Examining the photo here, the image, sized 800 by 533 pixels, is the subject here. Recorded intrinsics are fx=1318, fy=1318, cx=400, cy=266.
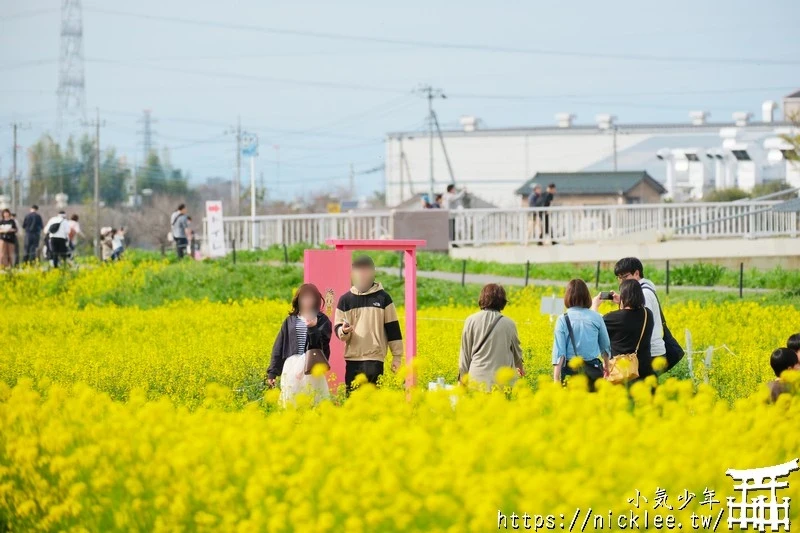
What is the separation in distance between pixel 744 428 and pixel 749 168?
5342cm

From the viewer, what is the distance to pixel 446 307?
24609mm

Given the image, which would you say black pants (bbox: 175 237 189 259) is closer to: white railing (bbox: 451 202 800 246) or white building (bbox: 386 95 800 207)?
white railing (bbox: 451 202 800 246)

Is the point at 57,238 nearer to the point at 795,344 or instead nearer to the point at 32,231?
the point at 32,231

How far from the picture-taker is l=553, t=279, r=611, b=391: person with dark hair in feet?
34.0

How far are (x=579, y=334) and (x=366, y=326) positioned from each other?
2.09 m

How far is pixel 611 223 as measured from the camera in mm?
34812

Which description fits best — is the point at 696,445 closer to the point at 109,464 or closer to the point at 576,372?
the point at 109,464

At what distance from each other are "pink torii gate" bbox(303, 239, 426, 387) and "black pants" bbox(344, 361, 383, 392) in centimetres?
140

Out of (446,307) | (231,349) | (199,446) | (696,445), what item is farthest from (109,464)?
(446,307)

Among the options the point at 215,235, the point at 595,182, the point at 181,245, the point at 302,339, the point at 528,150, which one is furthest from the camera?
the point at 528,150

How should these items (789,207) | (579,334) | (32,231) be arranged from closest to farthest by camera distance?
(579,334)
(789,207)
(32,231)

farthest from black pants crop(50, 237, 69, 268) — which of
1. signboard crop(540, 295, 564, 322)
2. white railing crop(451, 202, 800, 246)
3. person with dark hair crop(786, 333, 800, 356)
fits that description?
person with dark hair crop(786, 333, 800, 356)

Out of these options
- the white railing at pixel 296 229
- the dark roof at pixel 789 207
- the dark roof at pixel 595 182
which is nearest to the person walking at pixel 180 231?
the white railing at pixel 296 229

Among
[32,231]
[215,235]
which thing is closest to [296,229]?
[215,235]
